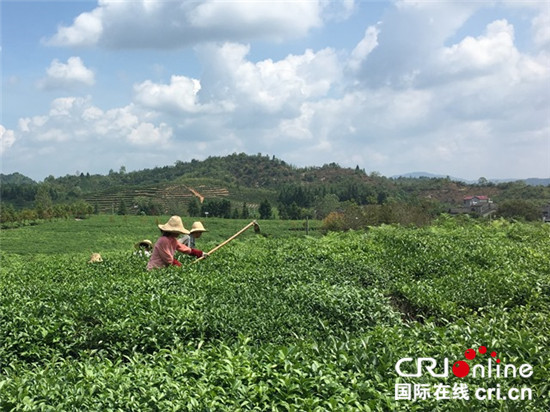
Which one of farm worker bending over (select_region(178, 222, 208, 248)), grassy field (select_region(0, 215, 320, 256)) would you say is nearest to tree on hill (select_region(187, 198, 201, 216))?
grassy field (select_region(0, 215, 320, 256))

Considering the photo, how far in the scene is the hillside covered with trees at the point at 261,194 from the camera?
129ft

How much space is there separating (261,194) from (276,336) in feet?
272

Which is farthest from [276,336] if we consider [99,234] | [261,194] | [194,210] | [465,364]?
[261,194]

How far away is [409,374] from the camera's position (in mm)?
3582

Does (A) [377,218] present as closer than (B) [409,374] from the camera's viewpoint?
No

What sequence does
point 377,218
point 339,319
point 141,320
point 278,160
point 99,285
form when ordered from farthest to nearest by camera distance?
1. point 278,160
2. point 377,218
3. point 99,285
4. point 339,319
5. point 141,320

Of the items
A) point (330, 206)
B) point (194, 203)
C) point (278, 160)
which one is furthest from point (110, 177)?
point (330, 206)

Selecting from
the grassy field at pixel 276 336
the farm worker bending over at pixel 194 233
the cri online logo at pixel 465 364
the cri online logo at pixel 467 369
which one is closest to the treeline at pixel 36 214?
the farm worker bending over at pixel 194 233

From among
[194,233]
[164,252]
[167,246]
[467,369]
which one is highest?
[194,233]

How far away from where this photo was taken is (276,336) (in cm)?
465

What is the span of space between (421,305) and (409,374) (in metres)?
2.94

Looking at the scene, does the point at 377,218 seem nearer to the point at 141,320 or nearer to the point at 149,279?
the point at 149,279

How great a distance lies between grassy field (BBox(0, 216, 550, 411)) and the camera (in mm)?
3199

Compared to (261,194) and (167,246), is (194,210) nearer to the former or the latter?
(261,194)
